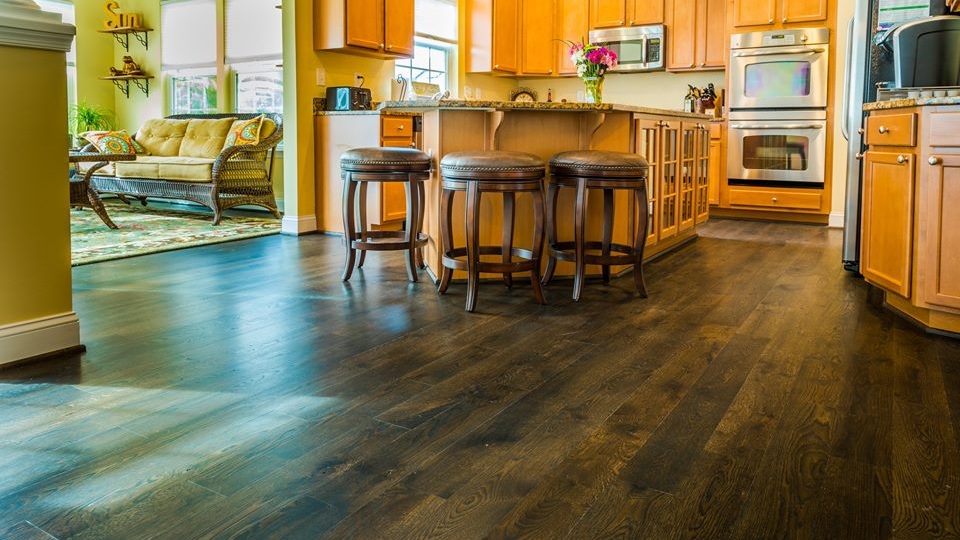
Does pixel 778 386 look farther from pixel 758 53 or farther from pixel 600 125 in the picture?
pixel 758 53

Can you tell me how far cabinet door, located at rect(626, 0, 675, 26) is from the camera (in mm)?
7234

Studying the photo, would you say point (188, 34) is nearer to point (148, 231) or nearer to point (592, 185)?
point (148, 231)

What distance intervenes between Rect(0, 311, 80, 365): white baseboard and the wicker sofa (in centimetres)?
354

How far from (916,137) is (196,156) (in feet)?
19.0

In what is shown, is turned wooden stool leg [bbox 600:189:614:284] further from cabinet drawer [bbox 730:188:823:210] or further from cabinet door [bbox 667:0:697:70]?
cabinet door [bbox 667:0:697:70]

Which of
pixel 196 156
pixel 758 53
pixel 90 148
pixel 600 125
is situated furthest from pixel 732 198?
pixel 90 148

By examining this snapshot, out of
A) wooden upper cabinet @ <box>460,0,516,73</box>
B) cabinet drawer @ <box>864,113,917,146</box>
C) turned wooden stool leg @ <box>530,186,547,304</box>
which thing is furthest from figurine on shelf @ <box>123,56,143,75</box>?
cabinet drawer @ <box>864,113,917,146</box>

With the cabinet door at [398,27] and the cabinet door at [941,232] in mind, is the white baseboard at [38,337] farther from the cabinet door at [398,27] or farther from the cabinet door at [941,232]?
the cabinet door at [398,27]

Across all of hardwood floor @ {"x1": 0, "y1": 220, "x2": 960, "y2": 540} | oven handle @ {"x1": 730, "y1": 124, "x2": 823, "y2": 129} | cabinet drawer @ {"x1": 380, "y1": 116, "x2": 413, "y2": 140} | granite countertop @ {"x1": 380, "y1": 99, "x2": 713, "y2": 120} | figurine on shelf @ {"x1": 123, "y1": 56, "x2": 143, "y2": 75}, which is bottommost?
hardwood floor @ {"x1": 0, "y1": 220, "x2": 960, "y2": 540}

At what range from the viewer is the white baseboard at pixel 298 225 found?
5.47m

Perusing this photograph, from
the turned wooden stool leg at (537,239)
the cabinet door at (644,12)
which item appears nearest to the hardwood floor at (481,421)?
the turned wooden stool leg at (537,239)

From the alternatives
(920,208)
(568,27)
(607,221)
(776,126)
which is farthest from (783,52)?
(920,208)

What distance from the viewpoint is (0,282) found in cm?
234

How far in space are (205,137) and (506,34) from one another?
308 cm
